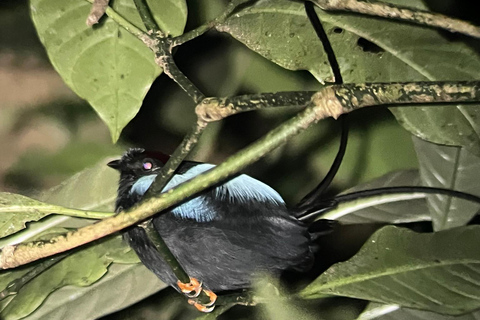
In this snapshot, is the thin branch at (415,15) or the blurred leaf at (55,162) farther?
the blurred leaf at (55,162)

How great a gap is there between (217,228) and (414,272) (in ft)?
0.55

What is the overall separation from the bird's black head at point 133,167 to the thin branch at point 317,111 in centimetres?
6

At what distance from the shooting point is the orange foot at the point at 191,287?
1.37 ft

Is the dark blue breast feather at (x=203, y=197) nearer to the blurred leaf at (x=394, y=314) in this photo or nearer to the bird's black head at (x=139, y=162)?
the bird's black head at (x=139, y=162)

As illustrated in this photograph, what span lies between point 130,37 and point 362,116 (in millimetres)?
225

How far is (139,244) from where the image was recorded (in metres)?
0.43

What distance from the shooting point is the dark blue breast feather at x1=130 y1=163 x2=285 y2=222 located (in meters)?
0.41

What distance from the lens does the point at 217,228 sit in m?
0.42

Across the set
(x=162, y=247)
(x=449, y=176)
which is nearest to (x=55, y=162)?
(x=162, y=247)

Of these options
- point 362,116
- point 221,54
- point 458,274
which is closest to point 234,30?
point 221,54

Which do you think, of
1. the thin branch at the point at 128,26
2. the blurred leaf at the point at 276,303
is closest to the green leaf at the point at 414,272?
the blurred leaf at the point at 276,303

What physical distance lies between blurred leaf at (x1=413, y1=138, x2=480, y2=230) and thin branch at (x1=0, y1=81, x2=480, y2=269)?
0.13 m

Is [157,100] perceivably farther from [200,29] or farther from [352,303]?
[352,303]

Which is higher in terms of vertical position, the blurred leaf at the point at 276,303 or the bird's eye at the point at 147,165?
the bird's eye at the point at 147,165
